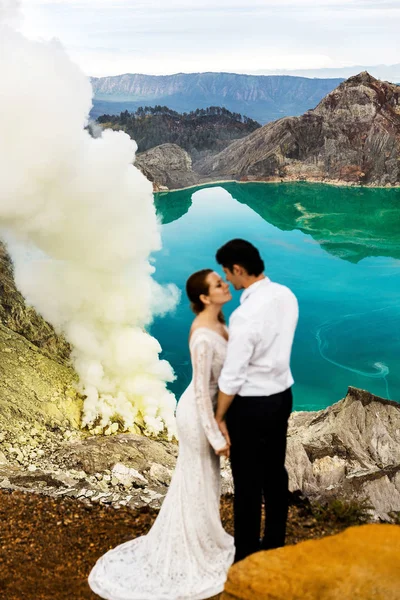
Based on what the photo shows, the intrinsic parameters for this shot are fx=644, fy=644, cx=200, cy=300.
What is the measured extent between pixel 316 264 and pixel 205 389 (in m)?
54.2

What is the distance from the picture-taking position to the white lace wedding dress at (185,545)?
489cm

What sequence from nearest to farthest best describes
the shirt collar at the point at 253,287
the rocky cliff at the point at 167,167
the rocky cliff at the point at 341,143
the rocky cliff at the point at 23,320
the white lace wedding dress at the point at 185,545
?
the shirt collar at the point at 253,287, the white lace wedding dress at the point at 185,545, the rocky cliff at the point at 23,320, the rocky cliff at the point at 167,167, the rocky cliff at the point at 341,143

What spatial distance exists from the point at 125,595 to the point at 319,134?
95.7 m

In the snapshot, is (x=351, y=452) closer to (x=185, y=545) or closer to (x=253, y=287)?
(x=185, y=545)

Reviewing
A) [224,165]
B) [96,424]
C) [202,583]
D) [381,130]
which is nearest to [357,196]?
[381,130]

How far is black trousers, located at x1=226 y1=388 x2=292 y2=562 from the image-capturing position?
14.3ft

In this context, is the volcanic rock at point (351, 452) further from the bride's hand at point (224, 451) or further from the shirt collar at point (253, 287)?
the shirt collar at point (253, 287)

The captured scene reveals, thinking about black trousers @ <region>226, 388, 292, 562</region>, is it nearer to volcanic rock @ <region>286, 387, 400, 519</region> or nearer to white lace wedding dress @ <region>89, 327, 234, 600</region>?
white lace wedding dress @ <region>89, 327, 234, 600</region>

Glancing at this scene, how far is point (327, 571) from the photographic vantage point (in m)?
3.92

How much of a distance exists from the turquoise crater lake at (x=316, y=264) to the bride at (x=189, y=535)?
22.1 m

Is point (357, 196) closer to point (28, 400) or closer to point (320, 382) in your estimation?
point (320, 382)

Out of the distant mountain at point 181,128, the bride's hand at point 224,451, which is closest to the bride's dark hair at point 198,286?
the bride's hand at point 224,451

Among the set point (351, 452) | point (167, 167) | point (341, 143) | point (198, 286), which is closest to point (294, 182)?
point (341, 143)

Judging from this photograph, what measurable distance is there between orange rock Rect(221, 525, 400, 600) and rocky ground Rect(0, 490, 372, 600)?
176 cm
